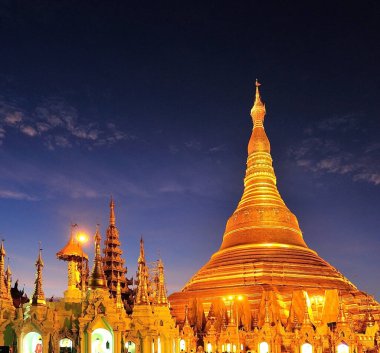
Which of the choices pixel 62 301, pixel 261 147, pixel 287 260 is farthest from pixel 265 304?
pixel 261 147

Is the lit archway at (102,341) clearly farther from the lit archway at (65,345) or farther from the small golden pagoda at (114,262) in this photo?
the small golden pagoda at (114,262)

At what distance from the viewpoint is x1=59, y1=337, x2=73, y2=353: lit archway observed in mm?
25719

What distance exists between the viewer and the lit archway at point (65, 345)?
25.7 meters

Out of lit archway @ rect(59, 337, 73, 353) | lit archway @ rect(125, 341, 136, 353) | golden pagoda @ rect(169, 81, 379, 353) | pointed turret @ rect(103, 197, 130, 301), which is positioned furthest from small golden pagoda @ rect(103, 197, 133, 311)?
lit archway @ rect(59, 337, 73, 353)

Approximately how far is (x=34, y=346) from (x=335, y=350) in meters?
19.3

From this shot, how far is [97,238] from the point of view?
32.2 m

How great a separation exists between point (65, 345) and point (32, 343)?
154cm

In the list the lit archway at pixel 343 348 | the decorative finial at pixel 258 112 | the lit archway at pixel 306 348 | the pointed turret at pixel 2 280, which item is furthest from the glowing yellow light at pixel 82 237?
the decorative finial at pixel 258 112

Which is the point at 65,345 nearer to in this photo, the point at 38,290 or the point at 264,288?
the point at 38,290

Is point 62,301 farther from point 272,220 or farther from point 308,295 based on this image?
point 272,220

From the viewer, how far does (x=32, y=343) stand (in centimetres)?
2545

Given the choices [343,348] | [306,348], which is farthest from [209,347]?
[343,348]

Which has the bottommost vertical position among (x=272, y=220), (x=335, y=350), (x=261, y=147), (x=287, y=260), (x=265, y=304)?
(x=335, y=350)

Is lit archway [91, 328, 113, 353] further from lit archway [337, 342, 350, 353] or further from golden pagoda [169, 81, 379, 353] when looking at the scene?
lit archway [337, 342, 350, 353]
